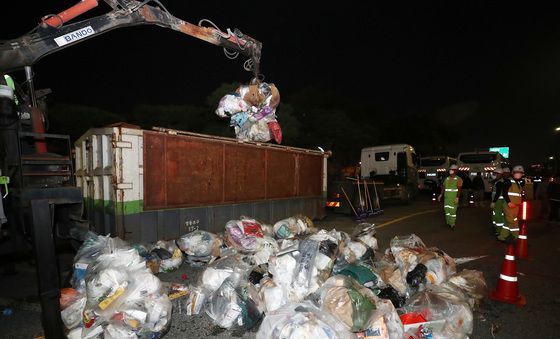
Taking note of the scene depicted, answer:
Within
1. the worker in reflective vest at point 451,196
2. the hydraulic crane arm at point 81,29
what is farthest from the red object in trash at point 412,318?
the worker in reflective vest at point 451,196

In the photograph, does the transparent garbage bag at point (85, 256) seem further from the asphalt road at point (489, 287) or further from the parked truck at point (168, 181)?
the parked truck at point (168, 181)

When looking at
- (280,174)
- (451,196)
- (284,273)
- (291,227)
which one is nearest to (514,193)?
(451,196)

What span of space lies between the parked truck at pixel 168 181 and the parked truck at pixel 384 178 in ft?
8.37

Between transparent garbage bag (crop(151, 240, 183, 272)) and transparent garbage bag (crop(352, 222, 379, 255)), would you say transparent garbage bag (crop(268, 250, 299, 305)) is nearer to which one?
transparent garbage bag (crop(352, 222, 379, 255))

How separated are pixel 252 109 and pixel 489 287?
375 centimetres

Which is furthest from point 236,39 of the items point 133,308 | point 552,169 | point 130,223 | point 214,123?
point 552,169

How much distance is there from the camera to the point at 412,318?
9.27ft

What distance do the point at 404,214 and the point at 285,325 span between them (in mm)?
9117

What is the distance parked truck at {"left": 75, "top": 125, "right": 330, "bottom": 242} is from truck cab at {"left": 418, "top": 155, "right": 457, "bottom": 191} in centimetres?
1346

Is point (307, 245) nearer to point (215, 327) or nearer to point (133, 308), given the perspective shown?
point (215, 327)

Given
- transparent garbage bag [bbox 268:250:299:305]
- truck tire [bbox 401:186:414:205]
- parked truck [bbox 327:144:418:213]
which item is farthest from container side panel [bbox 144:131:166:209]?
truck tire [bbox 401:186:414:205]

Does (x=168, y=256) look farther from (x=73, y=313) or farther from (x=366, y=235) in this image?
(x=366, y=235)

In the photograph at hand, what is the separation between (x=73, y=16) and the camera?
3557 mm

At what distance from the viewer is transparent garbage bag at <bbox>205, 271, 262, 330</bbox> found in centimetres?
303
